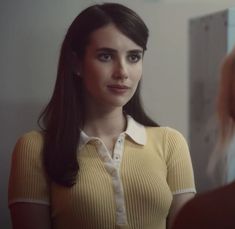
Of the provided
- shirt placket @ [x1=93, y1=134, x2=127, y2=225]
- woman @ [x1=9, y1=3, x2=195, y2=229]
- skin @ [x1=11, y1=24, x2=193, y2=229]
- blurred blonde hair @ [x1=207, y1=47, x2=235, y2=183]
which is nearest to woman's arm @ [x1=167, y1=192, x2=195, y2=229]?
woman @ [x1=9, y1=3, x2=195, y2=229]

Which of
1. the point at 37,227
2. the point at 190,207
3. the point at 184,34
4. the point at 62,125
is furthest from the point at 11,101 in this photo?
the point at 190,207

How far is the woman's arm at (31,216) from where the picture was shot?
0.75m

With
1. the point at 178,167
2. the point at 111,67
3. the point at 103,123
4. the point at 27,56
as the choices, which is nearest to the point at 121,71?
the point at 111,67

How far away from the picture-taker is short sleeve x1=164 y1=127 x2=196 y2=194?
2.70 ft

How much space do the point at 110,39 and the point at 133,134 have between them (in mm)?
199

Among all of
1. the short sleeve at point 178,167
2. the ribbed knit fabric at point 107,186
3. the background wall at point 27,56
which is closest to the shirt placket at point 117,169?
the ribbed knit fabric at point 107,186

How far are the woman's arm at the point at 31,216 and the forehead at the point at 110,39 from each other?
1.06ft

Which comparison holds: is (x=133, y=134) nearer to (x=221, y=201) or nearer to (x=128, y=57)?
(x=128, y=57)

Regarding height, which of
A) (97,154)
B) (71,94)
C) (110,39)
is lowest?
(97,154)

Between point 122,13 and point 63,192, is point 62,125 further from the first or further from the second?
point 122,13

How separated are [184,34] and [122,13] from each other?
0.40m

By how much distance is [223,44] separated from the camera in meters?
1.01

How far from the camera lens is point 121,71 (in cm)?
76

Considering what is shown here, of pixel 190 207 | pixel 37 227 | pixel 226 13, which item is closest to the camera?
pixel 190 207
